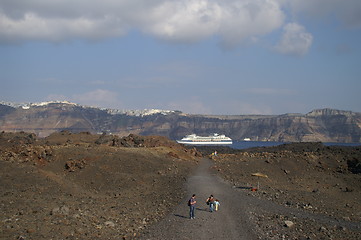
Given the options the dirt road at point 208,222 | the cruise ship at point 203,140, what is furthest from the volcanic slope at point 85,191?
the cruise ship at point 203,140

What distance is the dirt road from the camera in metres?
14.2

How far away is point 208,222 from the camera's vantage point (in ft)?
52.4

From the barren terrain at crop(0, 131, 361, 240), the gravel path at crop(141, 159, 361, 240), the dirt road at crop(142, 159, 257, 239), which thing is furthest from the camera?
the barren terrain at crop(0, 131, 361, 240)

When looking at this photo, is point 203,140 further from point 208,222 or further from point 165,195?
point 208,222

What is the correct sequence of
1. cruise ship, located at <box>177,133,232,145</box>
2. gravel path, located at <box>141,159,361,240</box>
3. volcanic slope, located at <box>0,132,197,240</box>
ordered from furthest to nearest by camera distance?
cruise ship, located at <box>177,133,232,145</box> < gravel path, located at <box>141,159,361,240</box> < volcanic slope, located at <box>0,132,197,240</box>

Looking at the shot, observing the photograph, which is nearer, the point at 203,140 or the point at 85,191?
the point at 85,191

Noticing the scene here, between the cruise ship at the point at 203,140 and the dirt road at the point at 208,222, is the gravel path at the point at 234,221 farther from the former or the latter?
the cruise ship at the point at 203,140

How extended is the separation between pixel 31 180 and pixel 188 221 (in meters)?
11.9

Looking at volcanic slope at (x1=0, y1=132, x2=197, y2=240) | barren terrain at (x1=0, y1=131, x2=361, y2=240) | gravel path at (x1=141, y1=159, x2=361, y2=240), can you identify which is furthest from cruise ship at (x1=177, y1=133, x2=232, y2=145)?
gravel path at (x1=141, y1=159, x2=361, y2=240)

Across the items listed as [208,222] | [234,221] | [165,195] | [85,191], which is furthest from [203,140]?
[208,222]

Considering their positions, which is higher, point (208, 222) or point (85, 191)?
point (208, 222)

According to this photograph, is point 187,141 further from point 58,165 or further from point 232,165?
point 58,165

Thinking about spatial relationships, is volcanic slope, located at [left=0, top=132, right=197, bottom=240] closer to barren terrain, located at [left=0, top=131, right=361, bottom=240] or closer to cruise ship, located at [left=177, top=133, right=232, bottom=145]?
barren terrain, located at [left=0, top=131, right=361, bottom=240]

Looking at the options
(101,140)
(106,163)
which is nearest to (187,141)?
(101,140)
